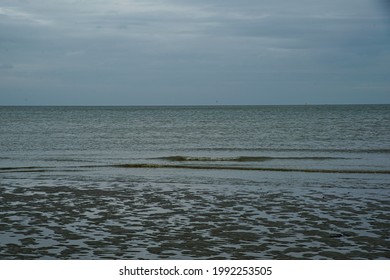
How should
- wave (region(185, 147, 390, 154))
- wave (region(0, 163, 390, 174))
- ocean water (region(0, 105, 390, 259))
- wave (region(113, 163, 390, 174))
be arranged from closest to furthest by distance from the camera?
ocean water (region(0, 105, 390, 259)), wave (region(113, 163, 390, 174)), wave (region(0, 163, 390, 174)), wave (region(185, 147, 390, 154))

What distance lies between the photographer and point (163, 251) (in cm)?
1015

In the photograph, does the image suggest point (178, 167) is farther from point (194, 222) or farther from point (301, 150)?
point (301, 150)

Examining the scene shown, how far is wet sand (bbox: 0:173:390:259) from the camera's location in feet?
33.3

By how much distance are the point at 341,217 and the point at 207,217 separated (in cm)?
331

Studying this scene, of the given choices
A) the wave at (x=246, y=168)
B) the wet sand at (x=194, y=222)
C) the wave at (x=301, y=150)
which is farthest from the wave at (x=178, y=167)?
the wave at (x=301, y=150)

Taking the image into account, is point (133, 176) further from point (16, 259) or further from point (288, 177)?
point (16, 259)

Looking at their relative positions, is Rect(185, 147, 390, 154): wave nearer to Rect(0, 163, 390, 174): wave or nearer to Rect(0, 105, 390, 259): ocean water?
Rect(0, 105, 390, 259): ocean water

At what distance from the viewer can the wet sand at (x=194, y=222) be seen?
10.2 metres

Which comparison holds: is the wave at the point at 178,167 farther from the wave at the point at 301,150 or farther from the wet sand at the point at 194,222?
the wave at the point at 301,150

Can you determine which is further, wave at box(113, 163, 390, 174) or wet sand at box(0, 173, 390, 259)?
wave at box(113, 163, 390, 174)

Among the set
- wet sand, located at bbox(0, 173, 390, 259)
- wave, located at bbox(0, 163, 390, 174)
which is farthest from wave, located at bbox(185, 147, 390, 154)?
wet sand, located at bbox(0, 173, 390, 259)

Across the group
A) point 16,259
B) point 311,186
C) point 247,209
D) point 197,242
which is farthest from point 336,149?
point 16,259

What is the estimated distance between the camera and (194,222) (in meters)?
12.7

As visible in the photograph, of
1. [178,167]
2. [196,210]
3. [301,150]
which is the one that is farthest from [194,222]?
[301,150]
